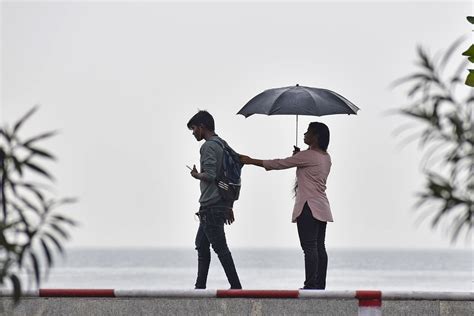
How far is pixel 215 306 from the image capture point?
37.0 ft

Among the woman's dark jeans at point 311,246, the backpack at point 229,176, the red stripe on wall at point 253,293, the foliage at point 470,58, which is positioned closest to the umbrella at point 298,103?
the backpack at point 229,176

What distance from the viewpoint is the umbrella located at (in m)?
13.2

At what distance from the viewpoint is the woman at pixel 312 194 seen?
40.7 ft

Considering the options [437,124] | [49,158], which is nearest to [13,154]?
[49,158]

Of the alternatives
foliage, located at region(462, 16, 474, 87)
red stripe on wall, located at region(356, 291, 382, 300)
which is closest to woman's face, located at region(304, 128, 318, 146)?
red stripe on wall, located at region(356, 291, 382, 300)

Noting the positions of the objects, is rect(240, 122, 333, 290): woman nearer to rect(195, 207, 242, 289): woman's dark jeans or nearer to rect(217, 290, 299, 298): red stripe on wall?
rect(195, 207, 242, 289): woman's dark jeans

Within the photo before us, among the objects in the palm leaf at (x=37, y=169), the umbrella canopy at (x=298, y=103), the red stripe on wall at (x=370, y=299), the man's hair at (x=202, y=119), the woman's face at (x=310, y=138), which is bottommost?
the red stripe on wall at (x=370, y=299)

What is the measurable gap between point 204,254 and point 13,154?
20.7ft

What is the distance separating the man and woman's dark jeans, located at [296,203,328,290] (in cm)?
60

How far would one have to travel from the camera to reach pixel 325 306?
36.8 ft

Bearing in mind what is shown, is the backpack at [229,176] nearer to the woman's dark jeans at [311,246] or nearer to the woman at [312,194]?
the woman at [312,194]

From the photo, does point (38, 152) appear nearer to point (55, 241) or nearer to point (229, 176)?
point (55, 241)

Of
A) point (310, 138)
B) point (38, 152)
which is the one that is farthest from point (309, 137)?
point (38, 152)

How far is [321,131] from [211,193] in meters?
1.03
